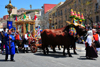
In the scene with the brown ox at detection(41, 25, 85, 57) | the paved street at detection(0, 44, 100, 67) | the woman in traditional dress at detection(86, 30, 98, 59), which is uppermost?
the brown ox at detection(41, 25, 85, 57)

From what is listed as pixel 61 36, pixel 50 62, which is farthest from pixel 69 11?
pixel 50 62

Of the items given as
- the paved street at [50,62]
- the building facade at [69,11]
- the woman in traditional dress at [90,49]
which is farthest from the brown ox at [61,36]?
the building facade at [69,11]

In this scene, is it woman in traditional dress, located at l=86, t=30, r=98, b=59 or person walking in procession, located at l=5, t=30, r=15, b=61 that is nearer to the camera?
person walking in procession, located at l=5, t=30, r=15, b=61

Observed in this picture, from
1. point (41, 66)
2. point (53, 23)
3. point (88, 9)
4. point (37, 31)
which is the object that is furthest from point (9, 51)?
point (53, 23)

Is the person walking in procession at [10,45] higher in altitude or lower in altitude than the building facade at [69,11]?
lower

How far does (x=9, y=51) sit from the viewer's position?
743cm

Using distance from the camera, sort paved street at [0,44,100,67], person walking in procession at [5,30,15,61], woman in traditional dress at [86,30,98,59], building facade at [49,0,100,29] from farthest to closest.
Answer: building facade at [49,0,100,29] → woman in traditional dress at [86,30,98,59] → person walking in procession at [5,30,15,61] → paved street at [0,44,100,67]

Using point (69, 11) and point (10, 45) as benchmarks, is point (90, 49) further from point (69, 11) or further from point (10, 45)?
point (69, 11)

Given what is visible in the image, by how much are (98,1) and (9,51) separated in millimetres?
26743

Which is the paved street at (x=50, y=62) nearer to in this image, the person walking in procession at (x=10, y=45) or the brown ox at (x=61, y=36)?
the person walking in procession at (x=10, y=45)

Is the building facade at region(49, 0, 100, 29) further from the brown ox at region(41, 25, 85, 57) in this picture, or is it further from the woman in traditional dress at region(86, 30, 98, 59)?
the woman in traditional dress at region(86, 30, 98, 59)

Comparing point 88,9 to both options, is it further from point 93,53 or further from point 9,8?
point 93,53

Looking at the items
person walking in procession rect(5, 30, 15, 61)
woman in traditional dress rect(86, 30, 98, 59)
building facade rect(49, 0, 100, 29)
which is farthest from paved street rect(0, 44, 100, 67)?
building facade rect(49, 0, 100, 29)

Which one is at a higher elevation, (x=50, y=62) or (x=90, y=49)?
(x=90, y=49)
